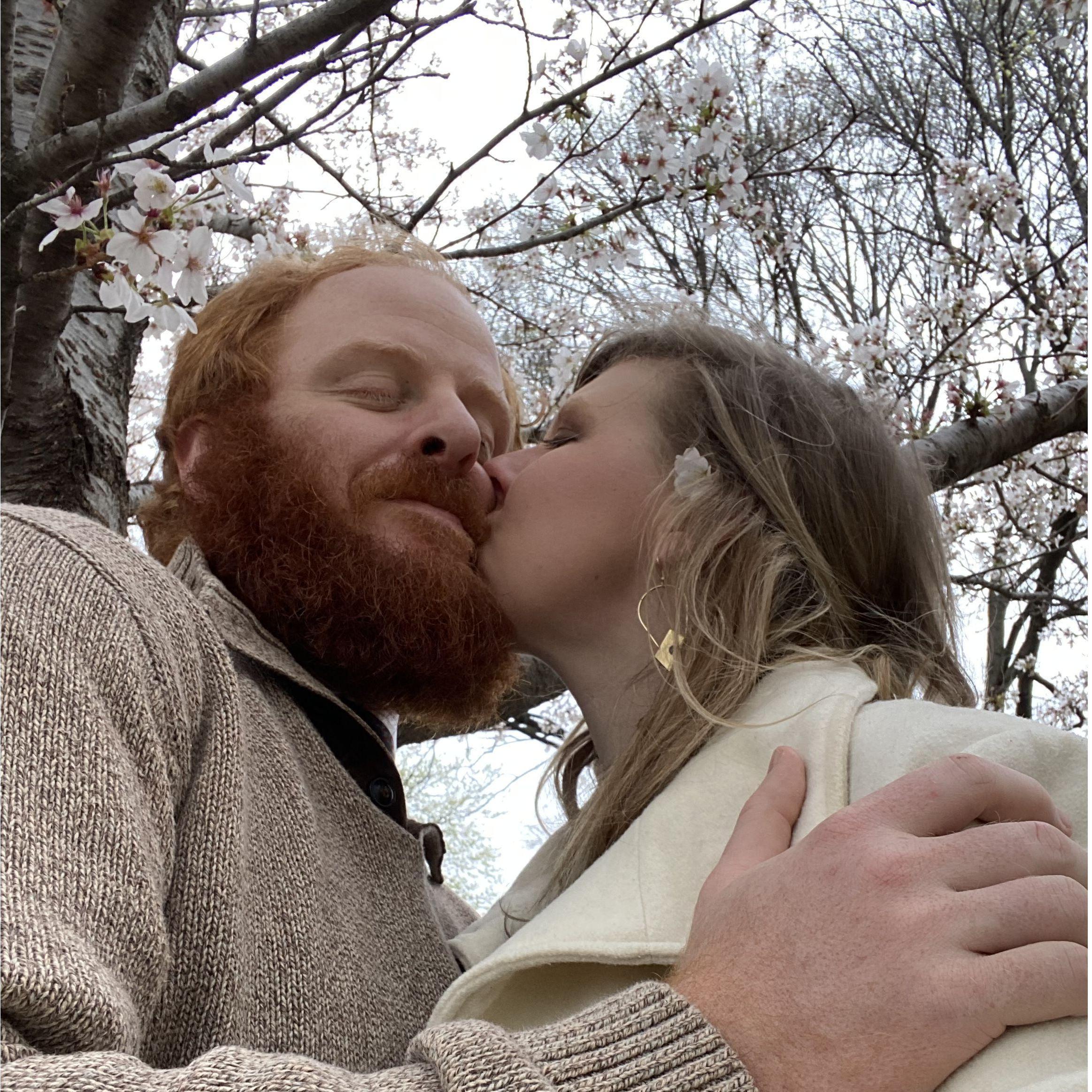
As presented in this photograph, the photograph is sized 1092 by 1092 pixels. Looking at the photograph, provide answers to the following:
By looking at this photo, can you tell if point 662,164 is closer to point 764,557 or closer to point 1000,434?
point 1000,434

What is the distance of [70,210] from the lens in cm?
150

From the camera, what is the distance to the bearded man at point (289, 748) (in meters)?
0.80

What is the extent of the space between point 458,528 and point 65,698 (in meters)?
0.86

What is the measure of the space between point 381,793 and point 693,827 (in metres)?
0.49

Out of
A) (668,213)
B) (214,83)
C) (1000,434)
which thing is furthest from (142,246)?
(668,213)

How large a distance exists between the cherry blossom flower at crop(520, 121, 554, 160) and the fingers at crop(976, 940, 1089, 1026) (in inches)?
113

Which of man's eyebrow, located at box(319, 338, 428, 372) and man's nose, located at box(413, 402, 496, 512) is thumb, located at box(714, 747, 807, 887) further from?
man's eyebrow, located at box(319, 338, 428, 372)

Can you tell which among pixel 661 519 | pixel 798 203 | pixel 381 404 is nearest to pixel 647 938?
pixel 661 519

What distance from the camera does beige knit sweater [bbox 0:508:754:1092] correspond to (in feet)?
2.54

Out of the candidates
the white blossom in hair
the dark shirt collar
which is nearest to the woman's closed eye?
the white blossom in hair

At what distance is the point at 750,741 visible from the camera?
1297mm

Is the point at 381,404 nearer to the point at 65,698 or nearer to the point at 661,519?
the point at 661,519

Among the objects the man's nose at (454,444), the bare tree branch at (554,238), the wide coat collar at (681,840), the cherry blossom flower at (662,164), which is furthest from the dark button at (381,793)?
the cherry blossom flower at (662,164)

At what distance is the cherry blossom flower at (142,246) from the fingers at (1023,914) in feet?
4.27
